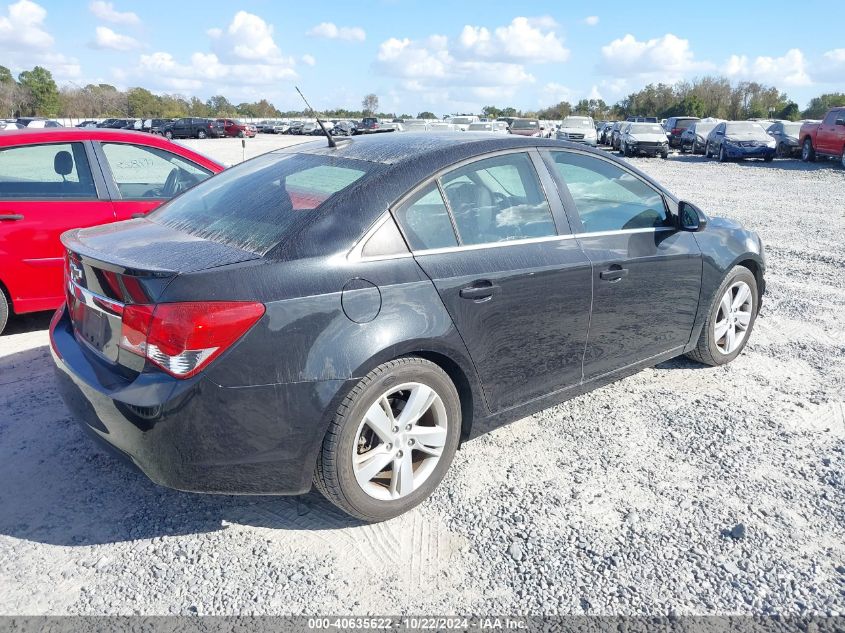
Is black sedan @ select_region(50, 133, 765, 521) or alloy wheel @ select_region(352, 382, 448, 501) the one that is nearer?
black sedan @ select_region(50, 133, 765, 521)

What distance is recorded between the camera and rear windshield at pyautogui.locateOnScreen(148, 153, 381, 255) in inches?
114

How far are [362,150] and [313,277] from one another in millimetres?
1074

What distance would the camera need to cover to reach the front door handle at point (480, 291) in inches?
120

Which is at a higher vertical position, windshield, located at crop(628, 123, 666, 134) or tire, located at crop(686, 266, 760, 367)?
tire, located at crop(686, 266, 760, 367)

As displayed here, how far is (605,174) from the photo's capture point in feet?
13.0

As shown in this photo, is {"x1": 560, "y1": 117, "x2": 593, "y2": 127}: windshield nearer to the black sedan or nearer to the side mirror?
the side mirror

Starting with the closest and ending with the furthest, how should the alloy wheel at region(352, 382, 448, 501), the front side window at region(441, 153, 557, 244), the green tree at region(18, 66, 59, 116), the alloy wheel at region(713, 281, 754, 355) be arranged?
the alloy wheel at region(352, 382, 448, 501)
the front side window at region(441, 153, 557, 244)
the alloy wheel at region(713, 281, 754, 355)
the green tree at region(18, 66, 59, 116)

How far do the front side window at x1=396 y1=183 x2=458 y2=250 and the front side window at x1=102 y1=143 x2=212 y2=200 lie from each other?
308 cm

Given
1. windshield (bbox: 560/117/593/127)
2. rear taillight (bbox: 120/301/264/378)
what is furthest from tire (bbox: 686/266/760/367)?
windshield (bbox: 560/117/593/127)

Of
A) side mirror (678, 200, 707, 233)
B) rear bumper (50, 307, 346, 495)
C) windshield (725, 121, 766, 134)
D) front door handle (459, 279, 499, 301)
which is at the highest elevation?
side mirror (678, 200, 707, 233)

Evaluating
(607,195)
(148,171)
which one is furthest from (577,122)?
(607,195)

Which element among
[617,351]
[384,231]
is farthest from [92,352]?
[617,351]

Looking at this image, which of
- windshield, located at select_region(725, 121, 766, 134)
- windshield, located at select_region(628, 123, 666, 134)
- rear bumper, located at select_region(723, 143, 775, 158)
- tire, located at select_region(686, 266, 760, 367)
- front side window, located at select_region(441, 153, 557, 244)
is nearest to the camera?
front side window, located at select_region(441, 153, 557, 244)

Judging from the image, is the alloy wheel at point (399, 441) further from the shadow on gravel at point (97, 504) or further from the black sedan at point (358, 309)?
the shadow on gravel at point (97, 504)
